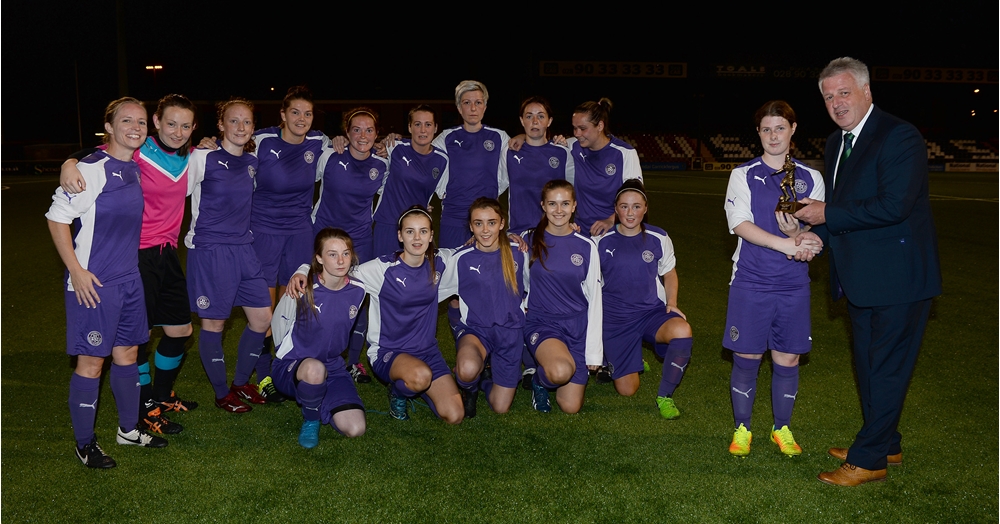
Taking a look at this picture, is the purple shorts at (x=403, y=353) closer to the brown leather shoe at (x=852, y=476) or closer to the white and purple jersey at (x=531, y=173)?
the white and purple jersey at (x=531, y=173)

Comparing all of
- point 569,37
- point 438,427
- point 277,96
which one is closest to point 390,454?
point 438,427

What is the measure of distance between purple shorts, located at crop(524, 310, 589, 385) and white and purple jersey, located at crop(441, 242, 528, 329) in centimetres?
15

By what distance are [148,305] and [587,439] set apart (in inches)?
98.4

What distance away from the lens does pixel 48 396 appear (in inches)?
184

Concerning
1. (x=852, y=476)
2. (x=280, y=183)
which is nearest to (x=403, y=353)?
(x=280, y=183)

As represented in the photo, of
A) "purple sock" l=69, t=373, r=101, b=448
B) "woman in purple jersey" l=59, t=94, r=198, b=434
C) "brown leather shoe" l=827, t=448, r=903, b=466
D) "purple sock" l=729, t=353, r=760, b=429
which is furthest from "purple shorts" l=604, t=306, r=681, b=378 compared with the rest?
"purple sock" l=69, t=373, r=101, b=448

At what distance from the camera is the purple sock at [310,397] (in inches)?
159

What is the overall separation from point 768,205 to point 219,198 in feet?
10.1

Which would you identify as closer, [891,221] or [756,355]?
[891,221]

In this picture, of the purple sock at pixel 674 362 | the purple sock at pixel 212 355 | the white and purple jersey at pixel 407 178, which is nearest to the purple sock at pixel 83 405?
the purple sock at pixel 212 355

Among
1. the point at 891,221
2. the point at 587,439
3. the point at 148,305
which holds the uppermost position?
the point at 891,221

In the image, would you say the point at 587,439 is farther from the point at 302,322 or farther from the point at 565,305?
the point at 302,322

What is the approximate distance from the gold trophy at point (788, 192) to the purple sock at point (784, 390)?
88cm

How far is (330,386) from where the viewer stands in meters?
4.27
